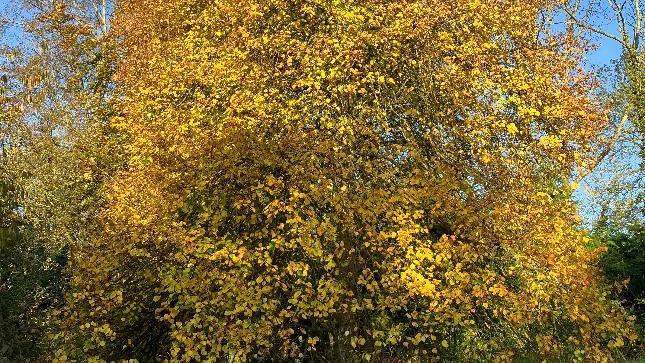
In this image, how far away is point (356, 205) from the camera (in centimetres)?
1118

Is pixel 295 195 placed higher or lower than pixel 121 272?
higher

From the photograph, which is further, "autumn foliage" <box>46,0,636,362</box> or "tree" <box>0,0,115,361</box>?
"tree" <box>0,0,115,361</box>

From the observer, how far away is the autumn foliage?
11.2 metres

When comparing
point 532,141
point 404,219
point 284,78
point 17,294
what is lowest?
point 17,294

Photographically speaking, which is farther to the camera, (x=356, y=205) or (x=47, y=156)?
(x=47, y=156)

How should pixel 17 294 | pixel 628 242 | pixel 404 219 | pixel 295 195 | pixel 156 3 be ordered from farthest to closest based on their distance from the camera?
pixel 628 242 → pixel 156 3 → pixel 17 294 → pixel 404 219 → pixel 295 195

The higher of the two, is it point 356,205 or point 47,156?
point 47,156

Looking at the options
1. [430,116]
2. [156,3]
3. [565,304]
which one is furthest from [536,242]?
[156,3]

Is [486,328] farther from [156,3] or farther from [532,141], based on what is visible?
[156,3]

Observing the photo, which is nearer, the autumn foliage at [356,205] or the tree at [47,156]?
the autumn foliage at [356,205]

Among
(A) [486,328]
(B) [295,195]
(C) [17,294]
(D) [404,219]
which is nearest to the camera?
(B) [295,195]

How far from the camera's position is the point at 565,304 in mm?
12484

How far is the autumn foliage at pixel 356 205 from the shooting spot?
11.2m

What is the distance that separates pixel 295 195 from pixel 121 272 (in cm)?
453
